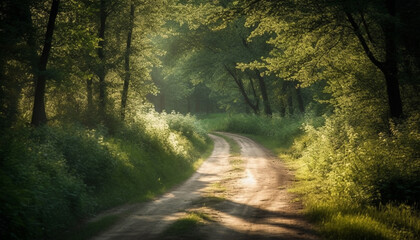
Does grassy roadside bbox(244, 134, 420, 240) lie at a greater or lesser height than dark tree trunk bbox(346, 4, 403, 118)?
lesser

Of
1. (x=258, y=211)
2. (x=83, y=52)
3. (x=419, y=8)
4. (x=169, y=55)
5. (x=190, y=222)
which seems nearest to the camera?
(x=190, y=222)

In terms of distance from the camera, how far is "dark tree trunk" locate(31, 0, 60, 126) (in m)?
13.2

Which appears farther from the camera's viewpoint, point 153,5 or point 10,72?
point 153,5

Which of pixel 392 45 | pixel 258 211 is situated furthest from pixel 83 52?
pixel 392 45

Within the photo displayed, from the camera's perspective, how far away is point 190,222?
9398 millimetres

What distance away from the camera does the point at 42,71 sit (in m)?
12.8

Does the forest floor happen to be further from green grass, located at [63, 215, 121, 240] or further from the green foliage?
the green foliage

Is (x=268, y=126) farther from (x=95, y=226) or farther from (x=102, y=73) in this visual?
(x=95, y=226)

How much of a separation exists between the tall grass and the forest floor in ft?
4.34

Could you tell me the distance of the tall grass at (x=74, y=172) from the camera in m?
7.57

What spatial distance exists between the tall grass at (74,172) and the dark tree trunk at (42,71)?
112 centimetres

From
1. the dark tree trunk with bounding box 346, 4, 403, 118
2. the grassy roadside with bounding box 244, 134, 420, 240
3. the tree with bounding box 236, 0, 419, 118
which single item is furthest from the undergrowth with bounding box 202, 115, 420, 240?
the tree with bounding box 236, 0, 419, 118

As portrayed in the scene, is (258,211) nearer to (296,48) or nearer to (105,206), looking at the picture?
(105,206)

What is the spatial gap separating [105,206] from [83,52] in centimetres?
866
